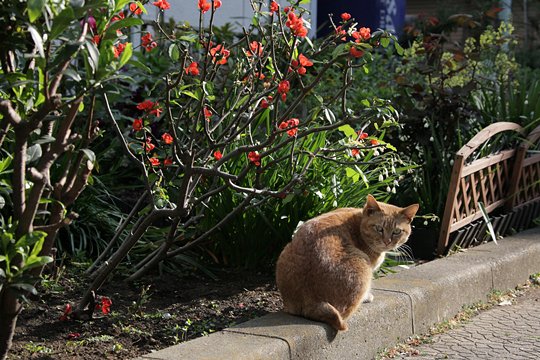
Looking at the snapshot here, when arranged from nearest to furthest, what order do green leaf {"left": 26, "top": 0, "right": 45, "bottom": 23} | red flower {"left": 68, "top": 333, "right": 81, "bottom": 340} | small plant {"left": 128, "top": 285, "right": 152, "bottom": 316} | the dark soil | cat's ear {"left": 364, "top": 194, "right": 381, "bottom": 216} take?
green leaf {"left": 26, "top": 0, "right": 45, "bottom": 23} → the dark soil → red flower {"left": 68, "top": 333, "right": 81, "bottom": 340} → small plant {"left": 128, "top": 285, "right": 152, "bottom": 316} → cat's ear {"left": 364, "top": 194, "right": 381, "bottom": 216}

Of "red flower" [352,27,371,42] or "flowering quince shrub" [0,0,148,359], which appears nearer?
"flowering quince shrub" [0,0,148,359]

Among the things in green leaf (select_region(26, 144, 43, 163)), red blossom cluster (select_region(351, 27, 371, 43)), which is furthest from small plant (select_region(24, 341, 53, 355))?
red blossom cluster (select_region(351, 27, 371, 43))

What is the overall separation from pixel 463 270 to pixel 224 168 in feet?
5.70

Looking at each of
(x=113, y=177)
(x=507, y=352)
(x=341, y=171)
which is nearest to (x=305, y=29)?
(x=341, y=171)

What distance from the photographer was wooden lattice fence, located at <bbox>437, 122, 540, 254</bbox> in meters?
6.77

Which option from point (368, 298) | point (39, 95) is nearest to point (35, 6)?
point (39, 95)

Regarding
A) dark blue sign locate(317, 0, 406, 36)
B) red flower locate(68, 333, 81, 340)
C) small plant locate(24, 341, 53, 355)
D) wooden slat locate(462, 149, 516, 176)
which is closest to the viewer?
small plant locate(24, 341, 53, 355)

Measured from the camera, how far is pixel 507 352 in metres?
→ 5.09

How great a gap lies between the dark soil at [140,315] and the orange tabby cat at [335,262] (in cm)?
43

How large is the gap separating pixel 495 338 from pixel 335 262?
1313 millimetres

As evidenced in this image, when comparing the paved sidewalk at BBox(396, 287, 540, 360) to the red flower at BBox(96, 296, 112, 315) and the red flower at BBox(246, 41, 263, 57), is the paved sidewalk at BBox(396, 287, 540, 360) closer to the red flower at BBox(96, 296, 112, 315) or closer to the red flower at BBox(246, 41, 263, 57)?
the red flower at BBox(96, 296, 112, 315)

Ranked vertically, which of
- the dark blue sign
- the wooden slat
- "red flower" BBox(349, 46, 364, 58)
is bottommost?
the wooden slat

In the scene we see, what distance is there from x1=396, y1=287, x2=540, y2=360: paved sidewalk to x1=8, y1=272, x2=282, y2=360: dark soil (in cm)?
100

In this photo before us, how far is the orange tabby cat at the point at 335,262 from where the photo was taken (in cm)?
465
